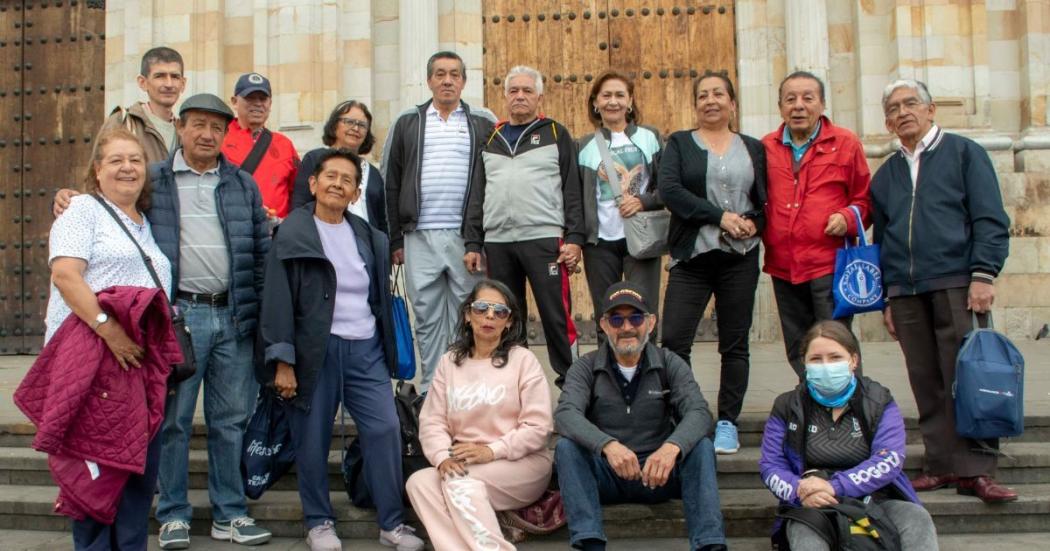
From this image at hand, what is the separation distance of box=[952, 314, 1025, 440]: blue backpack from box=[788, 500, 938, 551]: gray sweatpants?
67 centimetres

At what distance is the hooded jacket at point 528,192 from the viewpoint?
5.00 m

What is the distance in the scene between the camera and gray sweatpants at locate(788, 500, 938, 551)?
355 centimetres

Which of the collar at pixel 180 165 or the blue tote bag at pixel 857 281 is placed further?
the blue tote bag at pixel 857 281

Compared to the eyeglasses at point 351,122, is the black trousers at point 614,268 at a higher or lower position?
lower

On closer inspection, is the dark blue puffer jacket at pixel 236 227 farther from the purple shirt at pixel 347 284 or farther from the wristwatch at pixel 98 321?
the wristwatch at pixel 98 321

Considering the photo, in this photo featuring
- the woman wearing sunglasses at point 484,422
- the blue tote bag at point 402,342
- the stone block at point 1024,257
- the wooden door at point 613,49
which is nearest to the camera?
the woman wearing sunglasses at point 484,422

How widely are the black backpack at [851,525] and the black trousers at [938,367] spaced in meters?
0.94

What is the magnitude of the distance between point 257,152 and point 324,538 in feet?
7.22

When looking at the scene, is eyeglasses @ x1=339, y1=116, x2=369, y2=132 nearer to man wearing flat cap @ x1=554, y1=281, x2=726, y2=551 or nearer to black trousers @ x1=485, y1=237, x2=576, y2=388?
black trousers @ x1=485, y1=237, x2=576, y2=388

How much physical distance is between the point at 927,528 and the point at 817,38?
5948mm

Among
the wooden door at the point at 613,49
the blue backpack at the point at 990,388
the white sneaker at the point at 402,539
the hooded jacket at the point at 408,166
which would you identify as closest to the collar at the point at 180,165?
the hooded jacket at the point at 408,166

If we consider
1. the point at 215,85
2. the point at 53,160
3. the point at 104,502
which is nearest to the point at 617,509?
the point at 104,502

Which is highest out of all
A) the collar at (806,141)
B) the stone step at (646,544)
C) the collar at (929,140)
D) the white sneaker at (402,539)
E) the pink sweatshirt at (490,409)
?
the collar at (806,141)

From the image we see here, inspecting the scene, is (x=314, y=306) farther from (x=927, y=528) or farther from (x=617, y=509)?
(x=927, y=528)
